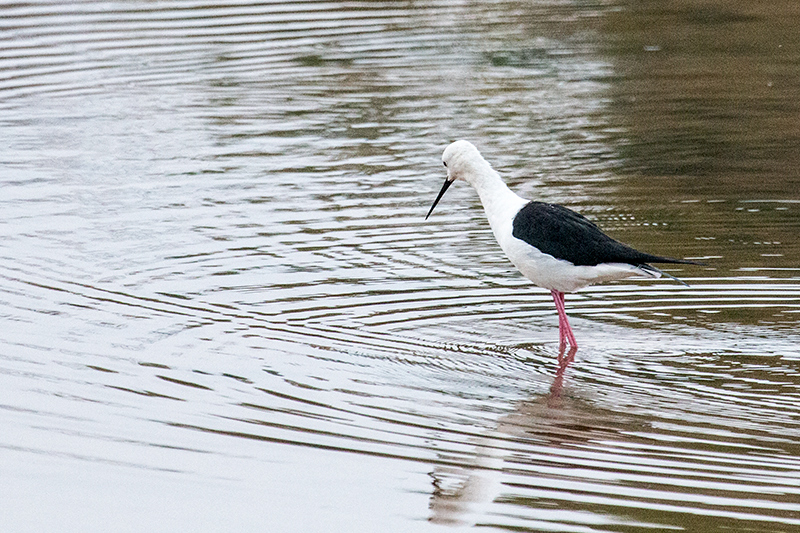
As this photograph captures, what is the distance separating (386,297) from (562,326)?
4.84 feet

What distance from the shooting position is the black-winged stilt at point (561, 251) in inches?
361

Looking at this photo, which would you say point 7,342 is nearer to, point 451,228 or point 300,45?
point 451,228

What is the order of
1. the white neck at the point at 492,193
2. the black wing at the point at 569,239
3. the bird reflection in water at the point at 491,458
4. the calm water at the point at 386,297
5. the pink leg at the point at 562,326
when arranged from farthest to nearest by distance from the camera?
the white neck at the point at 492,193 < the pink leg at the point at 562,326 < the black wing at the point at 569,239 < the calm water at the point at 386,297 < the bird reflection in water at the point at 491,458

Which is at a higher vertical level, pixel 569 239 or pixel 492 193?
pixel 492 193

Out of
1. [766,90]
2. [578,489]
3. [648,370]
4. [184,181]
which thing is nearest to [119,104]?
[184,181]

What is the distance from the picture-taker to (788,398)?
8.24 meters

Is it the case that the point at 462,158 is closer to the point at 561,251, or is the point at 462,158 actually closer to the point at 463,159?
the point at 463,159

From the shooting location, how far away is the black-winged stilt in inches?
361

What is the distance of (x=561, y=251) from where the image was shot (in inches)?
366

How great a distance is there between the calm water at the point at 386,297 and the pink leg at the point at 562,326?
21cm

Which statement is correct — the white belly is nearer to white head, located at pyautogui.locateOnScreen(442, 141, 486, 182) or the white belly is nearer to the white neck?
the white neck

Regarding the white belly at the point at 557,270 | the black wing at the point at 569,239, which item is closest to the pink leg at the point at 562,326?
the white belly at the point at 557,270

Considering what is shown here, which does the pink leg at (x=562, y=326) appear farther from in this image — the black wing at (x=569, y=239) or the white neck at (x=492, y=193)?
the white neck at (x=492, y=193)

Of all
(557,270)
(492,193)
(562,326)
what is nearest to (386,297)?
(492,193)
